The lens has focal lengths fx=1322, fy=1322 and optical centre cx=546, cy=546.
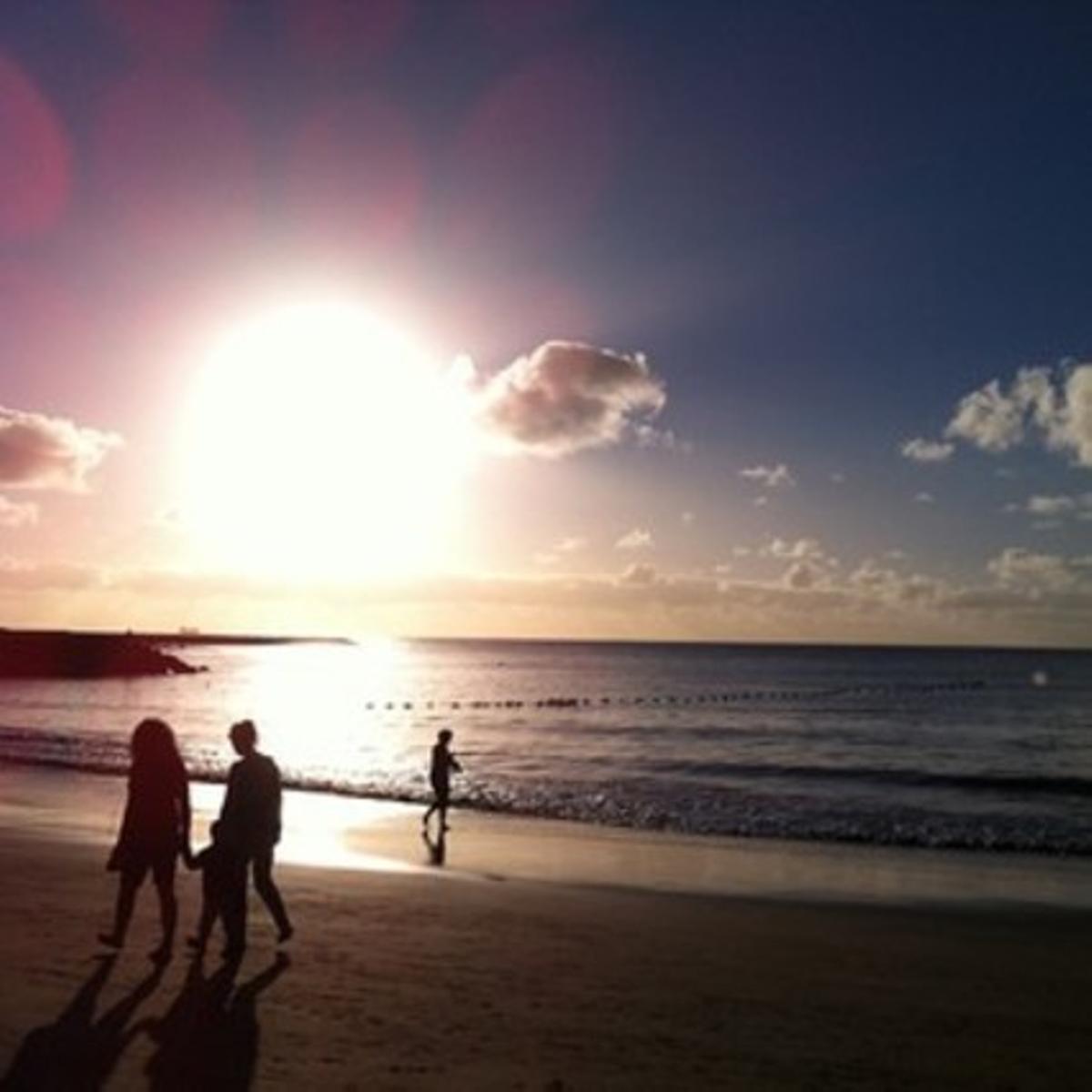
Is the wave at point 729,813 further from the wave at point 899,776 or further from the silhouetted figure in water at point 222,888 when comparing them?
the silhouetted figure in water at point 222,888

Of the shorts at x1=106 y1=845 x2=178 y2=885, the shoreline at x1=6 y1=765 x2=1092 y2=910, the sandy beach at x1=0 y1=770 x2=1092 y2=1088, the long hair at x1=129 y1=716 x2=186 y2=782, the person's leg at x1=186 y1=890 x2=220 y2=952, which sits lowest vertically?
the shoreline at x1=6 y1=765 x2=1092 y2=910

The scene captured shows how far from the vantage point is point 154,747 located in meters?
11.7

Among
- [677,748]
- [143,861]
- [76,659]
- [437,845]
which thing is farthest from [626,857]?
[76,659]

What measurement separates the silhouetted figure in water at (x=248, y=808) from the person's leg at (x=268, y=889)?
0.17m

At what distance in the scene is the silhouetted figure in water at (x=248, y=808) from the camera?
37.9 feet

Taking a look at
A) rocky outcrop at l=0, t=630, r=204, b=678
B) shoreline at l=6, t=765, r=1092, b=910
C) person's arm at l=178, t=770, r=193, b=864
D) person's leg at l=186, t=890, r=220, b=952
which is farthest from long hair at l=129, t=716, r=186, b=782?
rocky outcrop at l=0, t=630, r=204, b=678

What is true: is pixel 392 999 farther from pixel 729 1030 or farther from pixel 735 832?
pixel 735 832

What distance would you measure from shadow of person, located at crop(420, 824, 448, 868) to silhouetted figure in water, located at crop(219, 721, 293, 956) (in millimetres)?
9046

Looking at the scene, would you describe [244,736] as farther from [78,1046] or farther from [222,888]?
[78,1046]

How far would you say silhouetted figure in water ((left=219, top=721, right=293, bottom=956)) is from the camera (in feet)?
37.9

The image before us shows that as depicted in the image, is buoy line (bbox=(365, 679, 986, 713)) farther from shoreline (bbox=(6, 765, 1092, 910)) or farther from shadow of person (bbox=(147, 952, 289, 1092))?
shadow of person (bbox=(147, 952, 289, 1092))

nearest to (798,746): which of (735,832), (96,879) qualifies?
(735,832)

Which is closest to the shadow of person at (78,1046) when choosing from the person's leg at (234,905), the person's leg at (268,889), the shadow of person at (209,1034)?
the shadow of person at (209,1034)

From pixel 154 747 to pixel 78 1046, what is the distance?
3.15 metres
